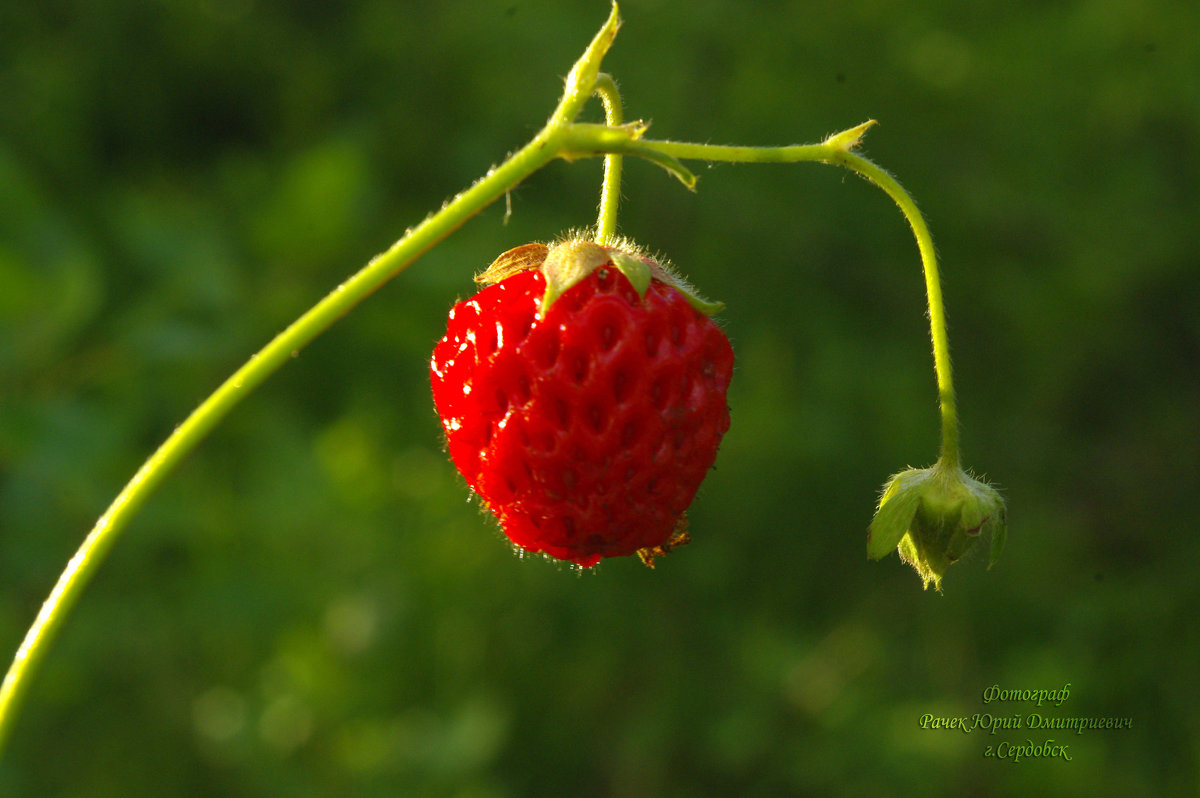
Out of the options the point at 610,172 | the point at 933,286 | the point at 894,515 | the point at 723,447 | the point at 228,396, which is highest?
the point at 723,447

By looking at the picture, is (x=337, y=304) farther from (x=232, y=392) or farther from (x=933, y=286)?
(x=933, y=286)

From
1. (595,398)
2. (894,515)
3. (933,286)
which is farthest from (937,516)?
(595,398)

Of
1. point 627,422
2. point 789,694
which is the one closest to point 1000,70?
point 789,694

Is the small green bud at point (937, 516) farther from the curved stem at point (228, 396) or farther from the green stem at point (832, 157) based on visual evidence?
the curved stem at point (228, 396)

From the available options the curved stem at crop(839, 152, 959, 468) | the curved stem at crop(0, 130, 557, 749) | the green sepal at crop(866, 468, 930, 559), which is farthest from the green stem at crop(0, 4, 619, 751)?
the green sepal at crop(866, 468, 930, 559)

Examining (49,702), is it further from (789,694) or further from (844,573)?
(844,573)

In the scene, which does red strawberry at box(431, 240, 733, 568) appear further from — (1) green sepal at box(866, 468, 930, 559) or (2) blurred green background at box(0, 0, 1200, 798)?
(2) blurred green background at box(0, 0, 1200, 798)
